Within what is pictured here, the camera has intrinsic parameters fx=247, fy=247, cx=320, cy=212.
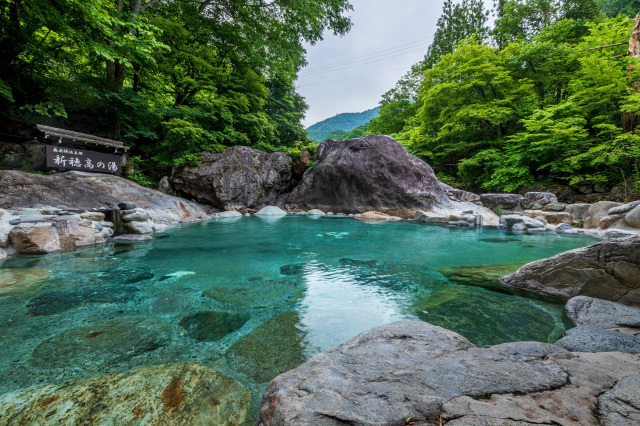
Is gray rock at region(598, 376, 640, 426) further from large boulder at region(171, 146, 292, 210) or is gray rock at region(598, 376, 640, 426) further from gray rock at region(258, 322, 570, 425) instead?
large boulder at region(171, 146, 292, 210)

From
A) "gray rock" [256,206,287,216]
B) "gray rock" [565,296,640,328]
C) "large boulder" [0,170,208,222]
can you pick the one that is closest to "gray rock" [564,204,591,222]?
"gray rock" [565,296,640,328]

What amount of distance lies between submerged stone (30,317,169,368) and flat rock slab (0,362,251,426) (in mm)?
259

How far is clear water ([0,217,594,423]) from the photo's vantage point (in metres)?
1.79

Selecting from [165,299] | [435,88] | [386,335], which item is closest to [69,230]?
[165,299]

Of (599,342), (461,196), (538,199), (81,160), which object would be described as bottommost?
(599,342)

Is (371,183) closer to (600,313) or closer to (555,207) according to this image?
(555,207)

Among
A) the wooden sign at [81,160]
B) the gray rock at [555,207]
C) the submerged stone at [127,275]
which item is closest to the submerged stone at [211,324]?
the submerged stone at [127,275]

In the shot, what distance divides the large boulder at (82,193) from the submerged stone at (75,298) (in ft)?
17.1

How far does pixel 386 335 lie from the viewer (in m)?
1.62

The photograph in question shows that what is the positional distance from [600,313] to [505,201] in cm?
1100

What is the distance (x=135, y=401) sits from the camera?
132 centimetres

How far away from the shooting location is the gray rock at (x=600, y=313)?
2016 mm

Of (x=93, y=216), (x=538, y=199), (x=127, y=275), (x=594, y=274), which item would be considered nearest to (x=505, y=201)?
(x=538, y=199)

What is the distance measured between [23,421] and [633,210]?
10797mm
